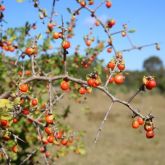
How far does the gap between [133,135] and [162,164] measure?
17.0 feet

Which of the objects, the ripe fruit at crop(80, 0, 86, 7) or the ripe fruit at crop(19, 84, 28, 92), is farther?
the ripe fruit at crop(80, 0, 86, 7)

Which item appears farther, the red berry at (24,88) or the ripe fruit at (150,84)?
the red berry at (24,88)

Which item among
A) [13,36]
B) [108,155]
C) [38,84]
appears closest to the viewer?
[13,36]

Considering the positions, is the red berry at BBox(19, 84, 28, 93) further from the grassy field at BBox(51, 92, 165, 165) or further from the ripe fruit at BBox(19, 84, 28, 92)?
the grassy field at BBox(51, 92, 165, 165)

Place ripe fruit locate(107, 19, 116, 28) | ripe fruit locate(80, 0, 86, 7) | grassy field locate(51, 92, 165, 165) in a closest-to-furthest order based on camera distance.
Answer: ripe fruit locate(80, 0, 86, 7) < ripe fruit locate(107, 19, 116, 28) < grassy field locate(51, 92, 165, 165)

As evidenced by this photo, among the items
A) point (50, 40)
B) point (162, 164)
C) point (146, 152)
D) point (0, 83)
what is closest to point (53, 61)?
point (50, 40)

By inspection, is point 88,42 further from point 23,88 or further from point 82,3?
point 23,88

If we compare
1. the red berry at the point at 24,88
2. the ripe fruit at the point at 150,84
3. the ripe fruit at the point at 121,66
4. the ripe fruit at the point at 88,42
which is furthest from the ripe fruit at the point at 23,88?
the ripe fruit at the point at 88,42

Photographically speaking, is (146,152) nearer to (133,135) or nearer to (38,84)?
(133,135)

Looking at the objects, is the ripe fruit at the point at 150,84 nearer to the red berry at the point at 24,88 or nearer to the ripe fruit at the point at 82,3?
the red berry at the point at 24,88

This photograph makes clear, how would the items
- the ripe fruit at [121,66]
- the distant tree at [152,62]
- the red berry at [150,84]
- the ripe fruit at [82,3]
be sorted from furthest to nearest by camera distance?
1. the distant tree at [152,62]
2. the ripe fruit at [82,3]
3. the ripe fruit at [121,66]
4. the red berry at [150,84]

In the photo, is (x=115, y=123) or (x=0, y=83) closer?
(x=0, y=83)

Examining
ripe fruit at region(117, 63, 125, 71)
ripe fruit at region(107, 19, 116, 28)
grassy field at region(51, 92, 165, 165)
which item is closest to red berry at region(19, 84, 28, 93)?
ripe fruit at region(117, 63, 125, 71)

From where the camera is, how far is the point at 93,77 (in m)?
3.37
